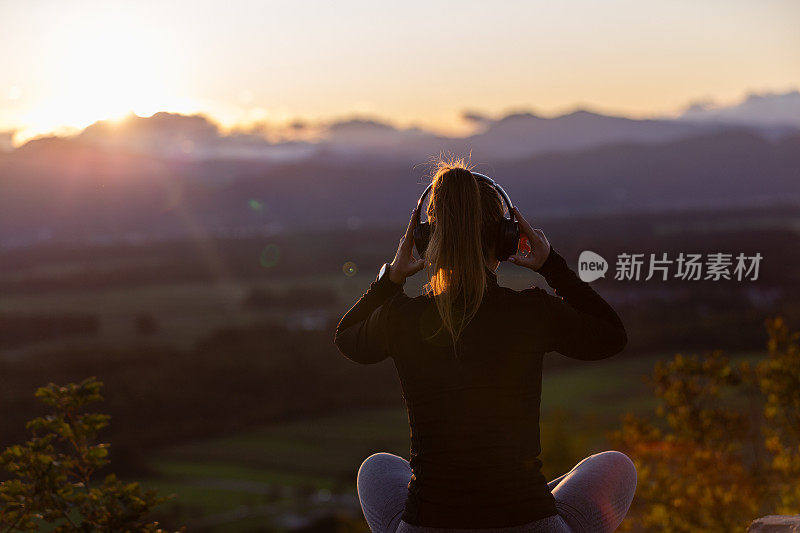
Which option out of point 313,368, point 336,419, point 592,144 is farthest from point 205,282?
point 592,144

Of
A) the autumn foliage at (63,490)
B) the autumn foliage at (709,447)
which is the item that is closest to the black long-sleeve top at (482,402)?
the autumn foliage at (63,490)

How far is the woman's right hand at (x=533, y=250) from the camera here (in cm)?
195

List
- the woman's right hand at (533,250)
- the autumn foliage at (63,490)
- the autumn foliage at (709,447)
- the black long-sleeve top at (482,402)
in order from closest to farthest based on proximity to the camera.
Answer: the black long-sleeve top at (482,402)
the woman's right hand at (533,250)
the autumn foliage at (63,490)
the autumn foliage at (709,447)

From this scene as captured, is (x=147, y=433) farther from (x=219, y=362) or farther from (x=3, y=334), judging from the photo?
(x=3, y=334)

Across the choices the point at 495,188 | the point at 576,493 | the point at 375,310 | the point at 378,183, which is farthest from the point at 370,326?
the point at 378,183

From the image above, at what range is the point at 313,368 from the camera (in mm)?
51688

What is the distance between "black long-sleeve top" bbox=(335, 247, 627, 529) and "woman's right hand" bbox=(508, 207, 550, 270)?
199 millimetres

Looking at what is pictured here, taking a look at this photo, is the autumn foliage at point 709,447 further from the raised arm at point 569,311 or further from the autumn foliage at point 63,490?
the autumn foliage at point 63,490

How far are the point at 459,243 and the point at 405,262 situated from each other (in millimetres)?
308

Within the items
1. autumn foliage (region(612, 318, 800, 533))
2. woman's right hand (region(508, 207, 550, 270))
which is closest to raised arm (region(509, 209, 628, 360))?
woman's right hand (region(508, 207, 550, 270))

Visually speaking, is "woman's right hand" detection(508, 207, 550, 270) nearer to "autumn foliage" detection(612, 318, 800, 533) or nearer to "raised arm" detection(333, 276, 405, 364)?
"raised arm" detection(333, 276, 405, 364)

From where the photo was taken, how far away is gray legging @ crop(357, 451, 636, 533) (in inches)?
75.4

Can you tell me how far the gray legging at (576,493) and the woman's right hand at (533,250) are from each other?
21.9 inches

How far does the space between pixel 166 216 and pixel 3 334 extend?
2615 centimetres
